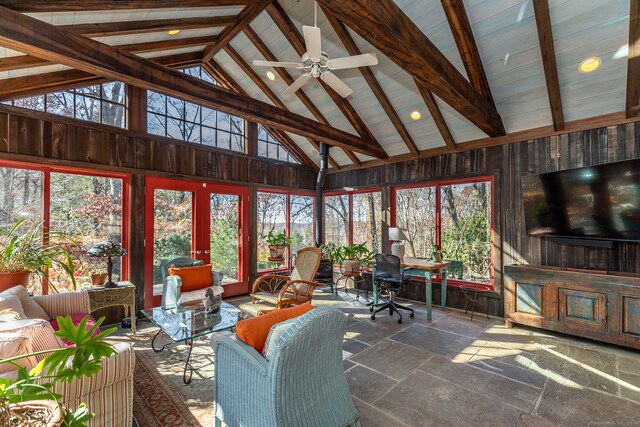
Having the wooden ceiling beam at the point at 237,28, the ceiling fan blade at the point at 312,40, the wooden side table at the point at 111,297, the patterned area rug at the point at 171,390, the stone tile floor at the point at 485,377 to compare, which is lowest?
the stone tile floor at the point at 485,377

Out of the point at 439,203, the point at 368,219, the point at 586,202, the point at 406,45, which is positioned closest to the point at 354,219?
the point at 368,219

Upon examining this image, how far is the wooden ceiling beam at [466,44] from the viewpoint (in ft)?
10.7

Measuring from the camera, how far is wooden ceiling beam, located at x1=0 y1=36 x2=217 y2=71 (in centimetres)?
322

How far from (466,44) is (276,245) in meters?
4.61

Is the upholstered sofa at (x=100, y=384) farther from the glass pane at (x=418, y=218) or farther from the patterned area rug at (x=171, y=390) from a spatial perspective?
the glass pane at (x=418, y=218)

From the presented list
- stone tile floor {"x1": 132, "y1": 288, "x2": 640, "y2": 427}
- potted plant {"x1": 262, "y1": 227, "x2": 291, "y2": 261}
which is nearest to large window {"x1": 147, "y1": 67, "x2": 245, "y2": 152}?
potted plant {"x1": 262, "y1": 227, "x2": 291, "y2": 261}

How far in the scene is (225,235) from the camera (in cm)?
582

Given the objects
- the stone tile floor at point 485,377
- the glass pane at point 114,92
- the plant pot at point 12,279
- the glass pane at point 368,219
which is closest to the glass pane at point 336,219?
the glass pane at point 368,219

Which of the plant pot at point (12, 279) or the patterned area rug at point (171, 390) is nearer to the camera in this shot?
the patterned area rug at point (171, 390)

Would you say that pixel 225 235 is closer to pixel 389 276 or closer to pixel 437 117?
pixel 389 276

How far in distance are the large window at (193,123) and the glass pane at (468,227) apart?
13.5 feet

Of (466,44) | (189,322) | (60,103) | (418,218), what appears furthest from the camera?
Result: (418,218)

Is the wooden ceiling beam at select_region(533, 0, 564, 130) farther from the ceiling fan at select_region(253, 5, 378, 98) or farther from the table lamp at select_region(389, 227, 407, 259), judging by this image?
the table lamp at select_region(389, 227, 407, 259)

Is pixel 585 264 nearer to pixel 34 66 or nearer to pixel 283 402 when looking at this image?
pixel 283 402
